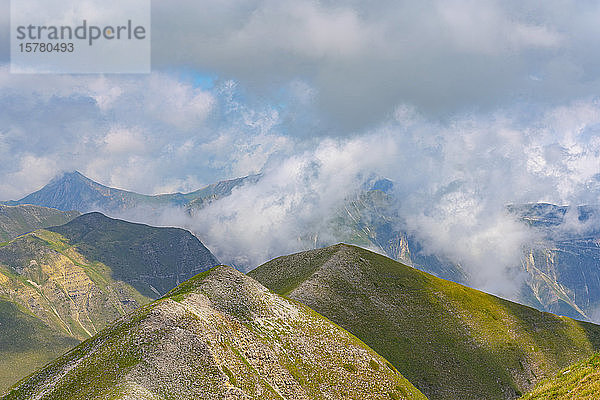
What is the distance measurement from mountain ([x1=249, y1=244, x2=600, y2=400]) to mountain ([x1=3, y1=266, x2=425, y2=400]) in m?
46.5

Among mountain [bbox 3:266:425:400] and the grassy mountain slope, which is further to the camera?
mountain [bbox 3:266:425:400]

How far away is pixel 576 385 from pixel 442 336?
469 feet

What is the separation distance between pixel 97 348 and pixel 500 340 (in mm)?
156904

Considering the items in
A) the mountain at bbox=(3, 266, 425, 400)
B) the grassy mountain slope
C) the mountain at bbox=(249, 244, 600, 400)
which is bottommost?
the mountain at bbox=(249, 244, 600, 400)

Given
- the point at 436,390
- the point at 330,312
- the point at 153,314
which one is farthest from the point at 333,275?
the point at 153,314

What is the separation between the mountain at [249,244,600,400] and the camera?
6255 inches

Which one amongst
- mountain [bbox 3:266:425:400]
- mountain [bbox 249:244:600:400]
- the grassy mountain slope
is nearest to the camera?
the grassy mountain slope

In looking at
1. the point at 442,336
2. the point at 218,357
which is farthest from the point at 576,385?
the point at 442,336

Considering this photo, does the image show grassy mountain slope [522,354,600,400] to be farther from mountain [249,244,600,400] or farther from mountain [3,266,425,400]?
mountain [249,244,600,400]

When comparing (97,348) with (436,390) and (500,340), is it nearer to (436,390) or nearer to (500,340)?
(436,390)

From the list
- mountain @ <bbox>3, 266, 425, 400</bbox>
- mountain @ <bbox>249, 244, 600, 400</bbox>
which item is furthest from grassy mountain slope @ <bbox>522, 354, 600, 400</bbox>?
mountain @ <bbox>249, 244, 600, 400</bbox>

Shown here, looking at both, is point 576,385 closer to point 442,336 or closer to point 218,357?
point 218,357

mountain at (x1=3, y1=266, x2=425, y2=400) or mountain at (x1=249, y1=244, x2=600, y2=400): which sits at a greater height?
mountain at (x1=3, y1=266, x2=425, y2=400)

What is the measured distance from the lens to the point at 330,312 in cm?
16675
